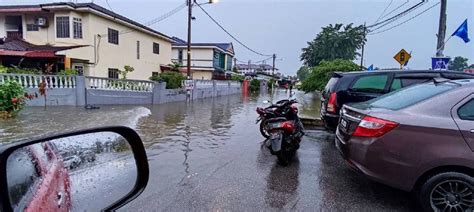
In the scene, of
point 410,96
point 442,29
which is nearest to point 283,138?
point 410,96

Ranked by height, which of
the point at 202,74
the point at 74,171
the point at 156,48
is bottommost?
the point at 74,171

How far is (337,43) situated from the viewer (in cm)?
3994

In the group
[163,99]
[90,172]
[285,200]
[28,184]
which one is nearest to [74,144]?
[90,172]

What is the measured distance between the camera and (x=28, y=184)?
1.37 m

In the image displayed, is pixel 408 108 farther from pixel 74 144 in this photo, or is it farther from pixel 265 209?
pixel 74 144

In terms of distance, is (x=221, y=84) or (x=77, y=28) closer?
(x=77, y=28)

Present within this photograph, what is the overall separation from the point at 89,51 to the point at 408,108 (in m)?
18.4

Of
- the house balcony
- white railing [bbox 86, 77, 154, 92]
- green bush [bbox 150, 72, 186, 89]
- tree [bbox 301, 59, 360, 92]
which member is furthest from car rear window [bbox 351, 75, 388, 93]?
the house balcony

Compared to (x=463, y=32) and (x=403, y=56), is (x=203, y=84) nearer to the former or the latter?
(x=403, y=56)

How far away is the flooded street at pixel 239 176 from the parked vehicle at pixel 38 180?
2.06 metres

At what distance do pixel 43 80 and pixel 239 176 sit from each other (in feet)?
34.7

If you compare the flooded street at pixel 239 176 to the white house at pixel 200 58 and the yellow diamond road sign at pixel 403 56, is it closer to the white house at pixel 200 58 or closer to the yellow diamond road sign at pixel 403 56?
the yellow diamond road sign at pixel 403 56

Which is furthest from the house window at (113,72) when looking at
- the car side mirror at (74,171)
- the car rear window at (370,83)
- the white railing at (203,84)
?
the car side mirror at (74,171)

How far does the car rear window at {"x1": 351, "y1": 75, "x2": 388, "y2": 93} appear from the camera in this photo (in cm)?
612
